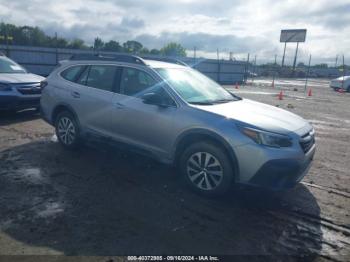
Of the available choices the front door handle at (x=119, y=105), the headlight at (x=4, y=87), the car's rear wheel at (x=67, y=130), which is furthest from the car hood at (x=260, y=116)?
the headlight at (x=4, y=87)

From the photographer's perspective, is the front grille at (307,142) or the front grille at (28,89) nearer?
the front grille at (307,142)

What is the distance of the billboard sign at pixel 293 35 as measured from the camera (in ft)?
179

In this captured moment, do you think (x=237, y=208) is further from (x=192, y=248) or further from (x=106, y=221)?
(x=106, y=221)

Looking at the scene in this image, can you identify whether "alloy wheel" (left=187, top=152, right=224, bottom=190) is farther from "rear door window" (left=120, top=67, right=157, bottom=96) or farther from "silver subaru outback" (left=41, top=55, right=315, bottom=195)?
"rear door window" (left=120, top=67, right=157, bottom=96)

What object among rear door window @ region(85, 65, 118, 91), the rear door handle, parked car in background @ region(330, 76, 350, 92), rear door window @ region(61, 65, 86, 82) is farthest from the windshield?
parked car in background @ region(330, 76, 350, 92)

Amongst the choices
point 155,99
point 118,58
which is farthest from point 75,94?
point 155,99

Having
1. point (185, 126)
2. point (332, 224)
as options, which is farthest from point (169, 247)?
point (332, 224)

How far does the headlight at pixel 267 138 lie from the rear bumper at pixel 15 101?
6.78m

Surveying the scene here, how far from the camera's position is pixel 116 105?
17.1 ft

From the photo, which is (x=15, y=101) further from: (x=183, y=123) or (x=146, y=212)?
→ (x=146, y=212)

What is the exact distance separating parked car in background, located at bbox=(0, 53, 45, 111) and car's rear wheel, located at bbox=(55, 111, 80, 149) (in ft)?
9.39

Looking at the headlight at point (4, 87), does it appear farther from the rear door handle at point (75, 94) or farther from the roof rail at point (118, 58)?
the rear door handle at point (75, 94)

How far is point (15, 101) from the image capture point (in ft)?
27.6

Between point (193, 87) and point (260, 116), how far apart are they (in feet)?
4.08
